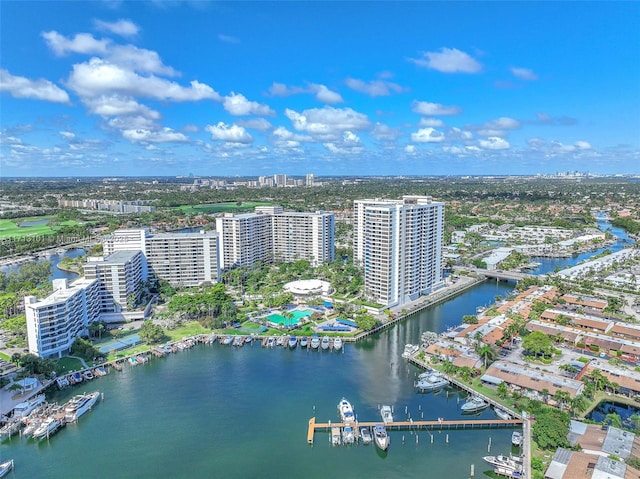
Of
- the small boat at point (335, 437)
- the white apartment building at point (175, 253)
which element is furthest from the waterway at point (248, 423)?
the white apartment building at point (175, 253)

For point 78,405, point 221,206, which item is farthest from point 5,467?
point 221,206

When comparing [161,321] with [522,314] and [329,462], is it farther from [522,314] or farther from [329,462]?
[522,314]

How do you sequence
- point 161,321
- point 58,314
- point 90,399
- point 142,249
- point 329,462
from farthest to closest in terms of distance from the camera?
point 142,249, point 161,321, point 58,314, point 90,399, point 329,462

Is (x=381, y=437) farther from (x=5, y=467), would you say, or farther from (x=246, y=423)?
(x=5, y=467)

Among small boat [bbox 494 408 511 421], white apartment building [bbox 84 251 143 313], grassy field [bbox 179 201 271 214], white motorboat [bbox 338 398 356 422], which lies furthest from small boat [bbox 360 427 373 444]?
grassy field [bbox 179 201 271 214]

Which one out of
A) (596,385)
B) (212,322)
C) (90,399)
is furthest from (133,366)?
(596,385)

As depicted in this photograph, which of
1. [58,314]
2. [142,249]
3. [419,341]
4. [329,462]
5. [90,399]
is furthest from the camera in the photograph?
[142,249]
